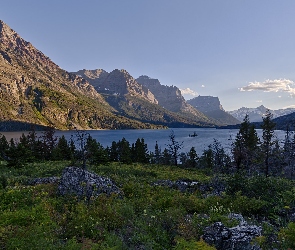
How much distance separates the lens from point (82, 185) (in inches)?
696

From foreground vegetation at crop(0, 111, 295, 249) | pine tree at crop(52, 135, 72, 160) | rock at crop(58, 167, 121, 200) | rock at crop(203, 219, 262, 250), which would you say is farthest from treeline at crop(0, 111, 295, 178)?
rock at crop(203, 219, 262, 250)

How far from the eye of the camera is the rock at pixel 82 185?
17.1m

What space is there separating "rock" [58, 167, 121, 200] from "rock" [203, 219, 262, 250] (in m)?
8.81

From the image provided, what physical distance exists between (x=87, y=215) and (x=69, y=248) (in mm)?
4360

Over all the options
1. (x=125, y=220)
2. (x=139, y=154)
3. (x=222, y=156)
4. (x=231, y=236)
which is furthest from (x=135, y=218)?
(x=222, y=156)

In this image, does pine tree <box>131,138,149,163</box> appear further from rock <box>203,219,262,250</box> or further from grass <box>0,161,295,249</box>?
rock <box>203,219,262,250</box>

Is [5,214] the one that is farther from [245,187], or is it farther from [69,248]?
[245,187]

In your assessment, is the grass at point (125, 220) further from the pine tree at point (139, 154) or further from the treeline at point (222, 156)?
the pine tree at point (139, 154)

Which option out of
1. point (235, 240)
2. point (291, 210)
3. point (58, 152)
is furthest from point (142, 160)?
point (235, 240)

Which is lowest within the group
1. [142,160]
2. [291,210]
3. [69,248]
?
[142,160]

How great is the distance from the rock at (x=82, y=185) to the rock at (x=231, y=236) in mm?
8811

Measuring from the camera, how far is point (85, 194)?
16.8m

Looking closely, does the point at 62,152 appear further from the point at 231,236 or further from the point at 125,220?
the point at 231,236

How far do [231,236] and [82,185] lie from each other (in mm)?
11383
